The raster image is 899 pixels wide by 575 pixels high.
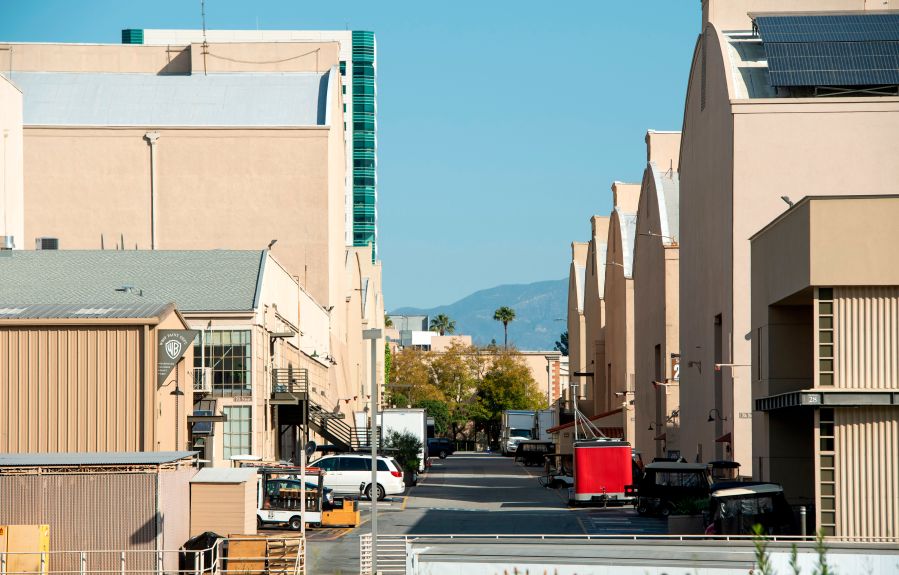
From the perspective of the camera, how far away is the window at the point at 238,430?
158ft

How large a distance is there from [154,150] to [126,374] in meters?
37.7

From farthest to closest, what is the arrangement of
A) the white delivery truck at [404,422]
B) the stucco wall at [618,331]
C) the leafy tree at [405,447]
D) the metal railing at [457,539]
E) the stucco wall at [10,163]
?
1. the stucco wall at [618,331]
2. the white delivery truck at [404,422]
3. the leafy tree at [405,447]
4. the stucco wall at [10,163]
5. the metal railing at [457,539]

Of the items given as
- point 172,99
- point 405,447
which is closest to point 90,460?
point 405,447

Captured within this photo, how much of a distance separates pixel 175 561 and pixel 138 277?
24.0 metres

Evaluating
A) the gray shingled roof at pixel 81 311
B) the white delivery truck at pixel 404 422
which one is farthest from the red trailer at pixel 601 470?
the white delivery truck at pixel 404 422

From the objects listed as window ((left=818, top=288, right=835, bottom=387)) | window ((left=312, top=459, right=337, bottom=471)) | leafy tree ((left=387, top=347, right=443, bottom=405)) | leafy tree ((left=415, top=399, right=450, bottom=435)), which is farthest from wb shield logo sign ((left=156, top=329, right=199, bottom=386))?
leafy tree ((left=415, top=399, right=450, bottom=435))

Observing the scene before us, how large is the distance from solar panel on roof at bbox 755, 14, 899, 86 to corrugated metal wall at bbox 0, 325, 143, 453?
23388 mm

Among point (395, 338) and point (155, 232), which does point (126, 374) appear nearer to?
point (155, 232)

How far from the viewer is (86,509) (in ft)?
86.7

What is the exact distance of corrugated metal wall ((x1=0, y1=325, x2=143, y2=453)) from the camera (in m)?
33.6

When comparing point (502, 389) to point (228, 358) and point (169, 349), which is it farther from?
point (169, 349)

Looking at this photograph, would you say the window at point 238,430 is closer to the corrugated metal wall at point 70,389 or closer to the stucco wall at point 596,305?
the corrugated metal wall at point 70,389

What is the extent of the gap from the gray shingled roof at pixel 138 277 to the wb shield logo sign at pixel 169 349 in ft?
32.2

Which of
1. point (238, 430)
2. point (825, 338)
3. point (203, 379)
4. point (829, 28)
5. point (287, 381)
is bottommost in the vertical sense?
point (238, 430)
